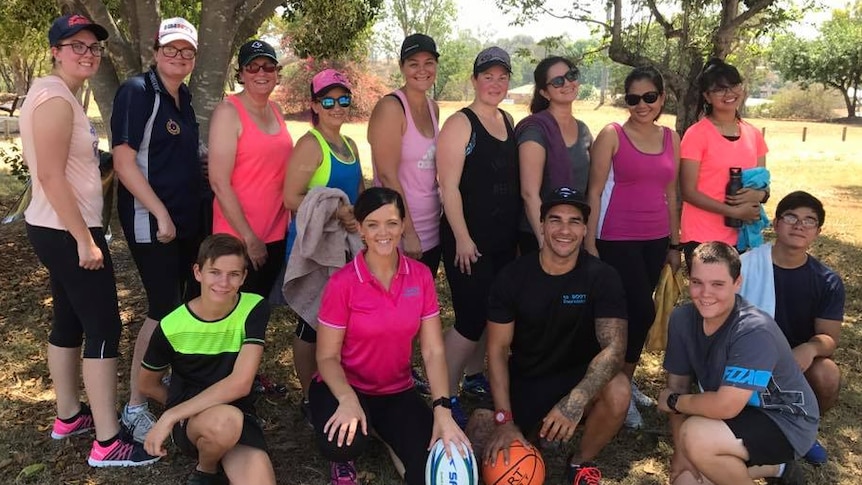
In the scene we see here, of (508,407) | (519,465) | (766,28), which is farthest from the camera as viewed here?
(766,28)

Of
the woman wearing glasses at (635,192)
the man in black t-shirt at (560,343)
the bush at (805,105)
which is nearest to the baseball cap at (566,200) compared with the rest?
the man in black t-shirt at (560,343)

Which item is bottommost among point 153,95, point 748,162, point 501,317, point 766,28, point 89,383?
point 89,383

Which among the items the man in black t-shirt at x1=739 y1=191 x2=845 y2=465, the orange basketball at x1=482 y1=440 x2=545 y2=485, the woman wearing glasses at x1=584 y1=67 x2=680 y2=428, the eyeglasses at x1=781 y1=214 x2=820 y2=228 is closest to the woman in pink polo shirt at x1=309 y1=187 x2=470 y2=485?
the orange basketball at x1=482 y1=440 x2=545 y2=485

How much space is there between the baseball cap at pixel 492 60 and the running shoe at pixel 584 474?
232 centimetres

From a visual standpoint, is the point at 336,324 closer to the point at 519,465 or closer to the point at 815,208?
the point at 519,465

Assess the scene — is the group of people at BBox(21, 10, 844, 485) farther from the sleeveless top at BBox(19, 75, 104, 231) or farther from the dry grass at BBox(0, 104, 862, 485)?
the dry grass at BBox(0, 104, 862, 485)

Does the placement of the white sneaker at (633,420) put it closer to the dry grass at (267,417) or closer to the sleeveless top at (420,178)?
the dry grass at (267,417)

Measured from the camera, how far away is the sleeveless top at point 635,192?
426cm

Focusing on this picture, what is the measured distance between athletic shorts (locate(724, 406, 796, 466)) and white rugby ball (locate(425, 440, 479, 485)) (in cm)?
128

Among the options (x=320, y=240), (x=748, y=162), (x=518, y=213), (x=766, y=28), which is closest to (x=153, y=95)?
(x=320, y=240)

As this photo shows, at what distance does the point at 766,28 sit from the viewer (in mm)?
9109

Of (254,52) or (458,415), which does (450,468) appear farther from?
(254,52)

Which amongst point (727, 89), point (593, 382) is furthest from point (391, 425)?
point (727, 89)

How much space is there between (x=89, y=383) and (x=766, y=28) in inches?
354
